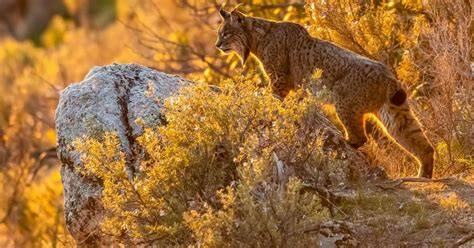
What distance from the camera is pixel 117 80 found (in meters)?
11.3

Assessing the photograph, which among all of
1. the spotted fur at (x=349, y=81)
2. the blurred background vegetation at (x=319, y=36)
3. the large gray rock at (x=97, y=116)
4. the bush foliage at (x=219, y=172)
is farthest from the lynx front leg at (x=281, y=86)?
the bush foliage at (x=219, y=172)

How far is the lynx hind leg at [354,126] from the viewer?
11.1 m

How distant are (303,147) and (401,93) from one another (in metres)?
1.48

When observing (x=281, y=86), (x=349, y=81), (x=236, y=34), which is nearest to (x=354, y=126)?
(x=349, y=81)

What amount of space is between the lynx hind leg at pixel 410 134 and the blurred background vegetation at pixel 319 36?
0.34 m

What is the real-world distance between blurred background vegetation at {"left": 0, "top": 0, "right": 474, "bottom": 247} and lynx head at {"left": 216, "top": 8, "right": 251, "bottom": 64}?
0.51 metres

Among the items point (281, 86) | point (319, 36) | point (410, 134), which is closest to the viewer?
point (410, 134)

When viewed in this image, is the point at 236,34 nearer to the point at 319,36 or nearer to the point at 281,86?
the point at 281,86

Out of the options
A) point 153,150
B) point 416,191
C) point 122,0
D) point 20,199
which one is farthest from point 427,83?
point 122,0

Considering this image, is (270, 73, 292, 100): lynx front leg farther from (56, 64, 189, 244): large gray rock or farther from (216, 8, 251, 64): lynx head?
(56, 64, 189, 244): large gray rock

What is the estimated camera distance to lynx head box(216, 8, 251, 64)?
12.4 m

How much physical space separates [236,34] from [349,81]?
5.88ft

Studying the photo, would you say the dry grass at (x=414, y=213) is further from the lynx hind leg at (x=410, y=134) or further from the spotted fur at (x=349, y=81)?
the spotted fur at (x=349, y=81)

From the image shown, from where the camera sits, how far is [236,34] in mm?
12422
